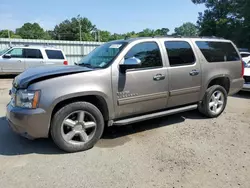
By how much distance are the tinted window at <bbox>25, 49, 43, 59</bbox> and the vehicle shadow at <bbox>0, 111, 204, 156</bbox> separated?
8.21 m

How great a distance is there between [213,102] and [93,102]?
2971 millimetres

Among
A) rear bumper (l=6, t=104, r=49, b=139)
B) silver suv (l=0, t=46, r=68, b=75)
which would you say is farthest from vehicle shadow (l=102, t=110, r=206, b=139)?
silver suv (l=0, t=46, r=68, b=75)

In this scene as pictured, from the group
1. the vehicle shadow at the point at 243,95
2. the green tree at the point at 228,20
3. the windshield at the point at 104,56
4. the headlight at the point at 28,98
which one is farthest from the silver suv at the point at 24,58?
the green tree at the point at 228,20

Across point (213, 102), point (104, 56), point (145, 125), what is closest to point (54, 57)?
point (104, 56)

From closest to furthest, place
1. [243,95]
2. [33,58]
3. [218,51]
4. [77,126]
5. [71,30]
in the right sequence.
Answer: [77,126]
[218,51]
[243,95]
[33,58]
[71,30]

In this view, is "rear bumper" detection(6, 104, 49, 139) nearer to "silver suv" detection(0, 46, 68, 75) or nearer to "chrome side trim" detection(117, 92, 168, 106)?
"chrome side trim" detection(117, 92, 168, 106)

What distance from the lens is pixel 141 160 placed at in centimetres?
327

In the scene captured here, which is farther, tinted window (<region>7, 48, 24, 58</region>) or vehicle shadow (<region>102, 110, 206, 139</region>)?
tinted window (<region>7, 48, 24, 58</region>)

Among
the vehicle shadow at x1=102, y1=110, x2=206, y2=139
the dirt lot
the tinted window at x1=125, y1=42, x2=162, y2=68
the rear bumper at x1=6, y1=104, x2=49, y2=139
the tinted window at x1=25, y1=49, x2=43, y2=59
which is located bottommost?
the dirt lot

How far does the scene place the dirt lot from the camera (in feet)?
9.09

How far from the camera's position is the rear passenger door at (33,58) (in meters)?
12.4

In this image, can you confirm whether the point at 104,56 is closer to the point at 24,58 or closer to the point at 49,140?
the point at 49,140

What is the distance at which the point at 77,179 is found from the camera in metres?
2.80

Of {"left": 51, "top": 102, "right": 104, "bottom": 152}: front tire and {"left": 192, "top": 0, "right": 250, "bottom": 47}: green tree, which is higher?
{"left": 192, "top": 0, "right": 250, "bottom": 47}: green tree
